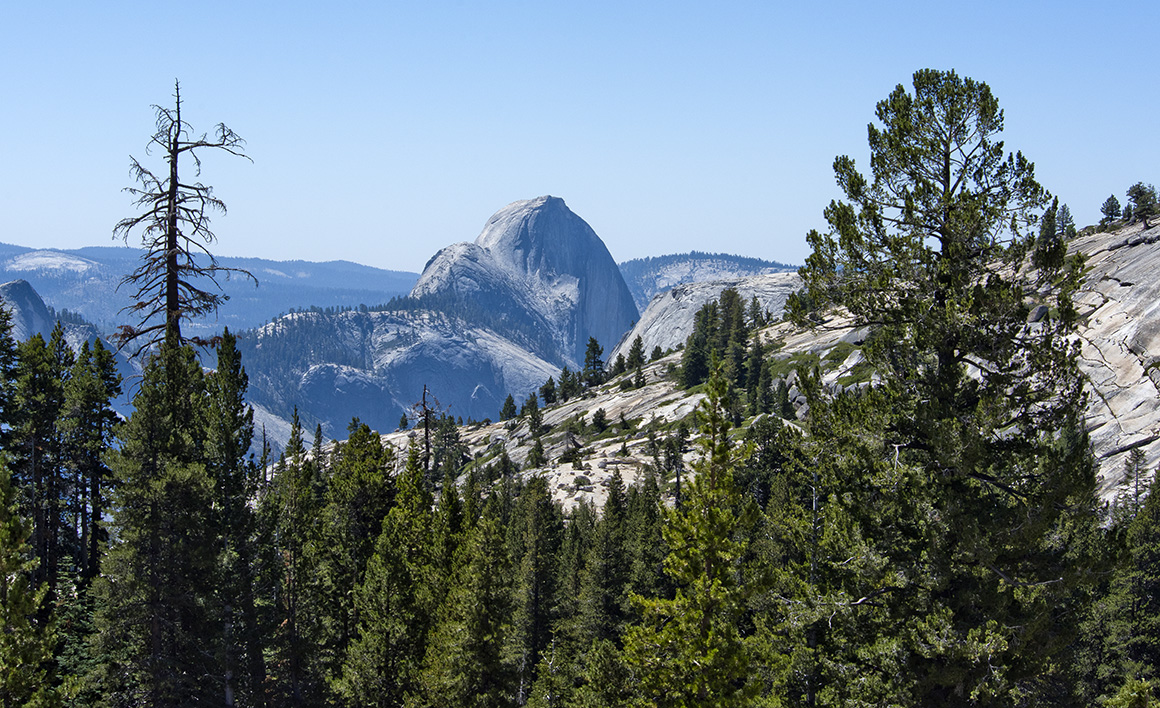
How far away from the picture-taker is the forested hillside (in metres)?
14.2

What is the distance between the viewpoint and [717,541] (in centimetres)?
1741

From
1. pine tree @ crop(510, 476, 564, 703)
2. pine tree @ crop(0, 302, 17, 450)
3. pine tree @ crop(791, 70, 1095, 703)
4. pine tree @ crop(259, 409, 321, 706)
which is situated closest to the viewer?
pine tree @ crop(791, 70, 1095, 703)

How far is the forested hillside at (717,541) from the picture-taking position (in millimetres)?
14227

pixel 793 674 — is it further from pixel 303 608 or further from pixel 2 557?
pixel 2 557

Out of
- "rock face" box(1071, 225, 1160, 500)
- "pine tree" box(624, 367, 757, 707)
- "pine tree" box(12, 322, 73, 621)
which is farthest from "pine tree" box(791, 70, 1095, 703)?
"rock face" box(1071, 225, 1160, 500)

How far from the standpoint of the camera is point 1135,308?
278 feet

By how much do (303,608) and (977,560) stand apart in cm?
2658

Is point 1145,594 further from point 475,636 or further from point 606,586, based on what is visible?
point 475,636

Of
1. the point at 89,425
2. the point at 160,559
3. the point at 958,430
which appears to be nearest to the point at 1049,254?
the point at 958,430

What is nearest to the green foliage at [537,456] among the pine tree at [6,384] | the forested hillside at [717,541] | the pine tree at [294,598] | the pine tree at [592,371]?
the forested hillside at [717,541]

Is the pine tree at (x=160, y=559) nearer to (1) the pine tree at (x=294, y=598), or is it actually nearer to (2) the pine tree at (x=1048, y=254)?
(1) the pine tree at (x=294, y=598)

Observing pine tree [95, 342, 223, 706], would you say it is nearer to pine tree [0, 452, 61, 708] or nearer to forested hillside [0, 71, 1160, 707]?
forested hillside [0, 71, 1160, 707]

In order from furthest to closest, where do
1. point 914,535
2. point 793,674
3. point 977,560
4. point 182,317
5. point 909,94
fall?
1. point 793,674
2. point 182,317
3. point 909,94
4. point 914,535
5. point 977,560

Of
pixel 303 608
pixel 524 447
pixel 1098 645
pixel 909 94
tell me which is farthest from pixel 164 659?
pixel 524 447
